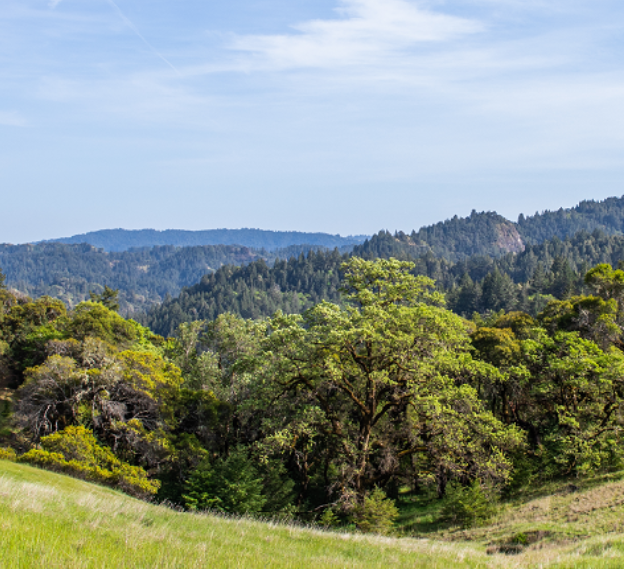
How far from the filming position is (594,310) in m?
39.3

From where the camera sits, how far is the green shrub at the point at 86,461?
2430 centimetres

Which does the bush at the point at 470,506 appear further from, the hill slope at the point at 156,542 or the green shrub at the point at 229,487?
the hill slope at the point at 156,542

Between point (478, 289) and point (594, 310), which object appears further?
point (478, 289)

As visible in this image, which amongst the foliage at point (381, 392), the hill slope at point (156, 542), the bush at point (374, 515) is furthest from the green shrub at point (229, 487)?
the hill slope at point (156, 542)

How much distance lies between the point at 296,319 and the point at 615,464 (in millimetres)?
16033

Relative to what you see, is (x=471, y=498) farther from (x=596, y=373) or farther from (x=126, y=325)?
(x=126, y=325)

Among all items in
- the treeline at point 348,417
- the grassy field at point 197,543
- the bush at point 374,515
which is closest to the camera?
the grassy field at point 197,543

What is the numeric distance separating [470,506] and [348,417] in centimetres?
845

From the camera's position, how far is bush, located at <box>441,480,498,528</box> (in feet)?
69.1

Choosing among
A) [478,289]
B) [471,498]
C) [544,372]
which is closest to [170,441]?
[471,498]

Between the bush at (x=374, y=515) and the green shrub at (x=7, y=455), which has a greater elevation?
the green shrub at (x=7, y=455)

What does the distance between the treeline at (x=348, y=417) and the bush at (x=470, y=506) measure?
0.27ft

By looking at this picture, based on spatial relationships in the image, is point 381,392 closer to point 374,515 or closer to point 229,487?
point 374,515

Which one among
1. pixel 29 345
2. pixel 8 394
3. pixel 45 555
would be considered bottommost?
pixel 8 394
